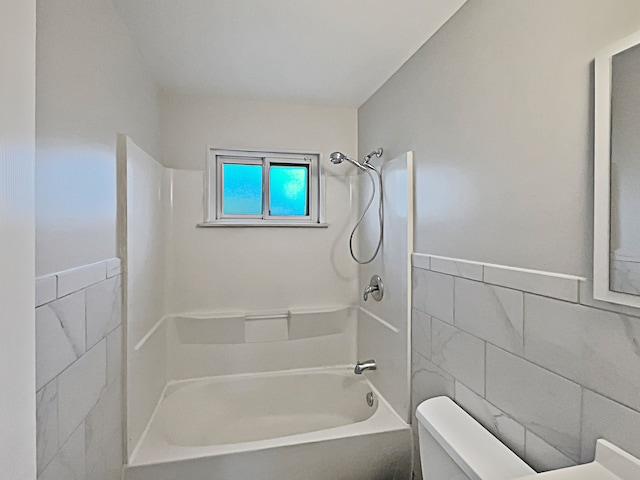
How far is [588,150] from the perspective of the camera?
0.90 metres

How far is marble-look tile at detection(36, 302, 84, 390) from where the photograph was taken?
0.85 m

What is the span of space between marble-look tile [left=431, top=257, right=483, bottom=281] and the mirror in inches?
17.3

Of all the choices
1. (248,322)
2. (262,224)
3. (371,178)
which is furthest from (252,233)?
(371,178)

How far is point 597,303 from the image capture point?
87cm

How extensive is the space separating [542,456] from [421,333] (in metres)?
0.69

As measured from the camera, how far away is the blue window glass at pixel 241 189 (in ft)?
8.11

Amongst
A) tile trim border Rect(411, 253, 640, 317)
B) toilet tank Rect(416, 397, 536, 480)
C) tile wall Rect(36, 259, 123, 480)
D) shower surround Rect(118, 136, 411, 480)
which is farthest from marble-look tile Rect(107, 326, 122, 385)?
tile trim border Rect(411, 253, 640, 317)

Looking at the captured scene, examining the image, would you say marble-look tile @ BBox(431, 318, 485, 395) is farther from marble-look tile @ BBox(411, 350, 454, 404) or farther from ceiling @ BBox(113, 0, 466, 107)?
ceiling @ BBox(113, 0, 466, 107)

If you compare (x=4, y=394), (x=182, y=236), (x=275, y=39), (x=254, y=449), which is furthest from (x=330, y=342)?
(x=4, y=394)

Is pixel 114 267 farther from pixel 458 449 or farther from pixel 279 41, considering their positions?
pixel 458 449

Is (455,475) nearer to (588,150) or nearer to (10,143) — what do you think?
(588,150)

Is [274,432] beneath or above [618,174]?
beneath

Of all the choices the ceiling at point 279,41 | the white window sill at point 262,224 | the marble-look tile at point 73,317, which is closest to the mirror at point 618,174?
the ceiling at point 279,41

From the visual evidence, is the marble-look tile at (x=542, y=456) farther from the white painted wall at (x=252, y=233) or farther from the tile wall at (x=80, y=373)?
the white painted wall at (x=252, y=233)
